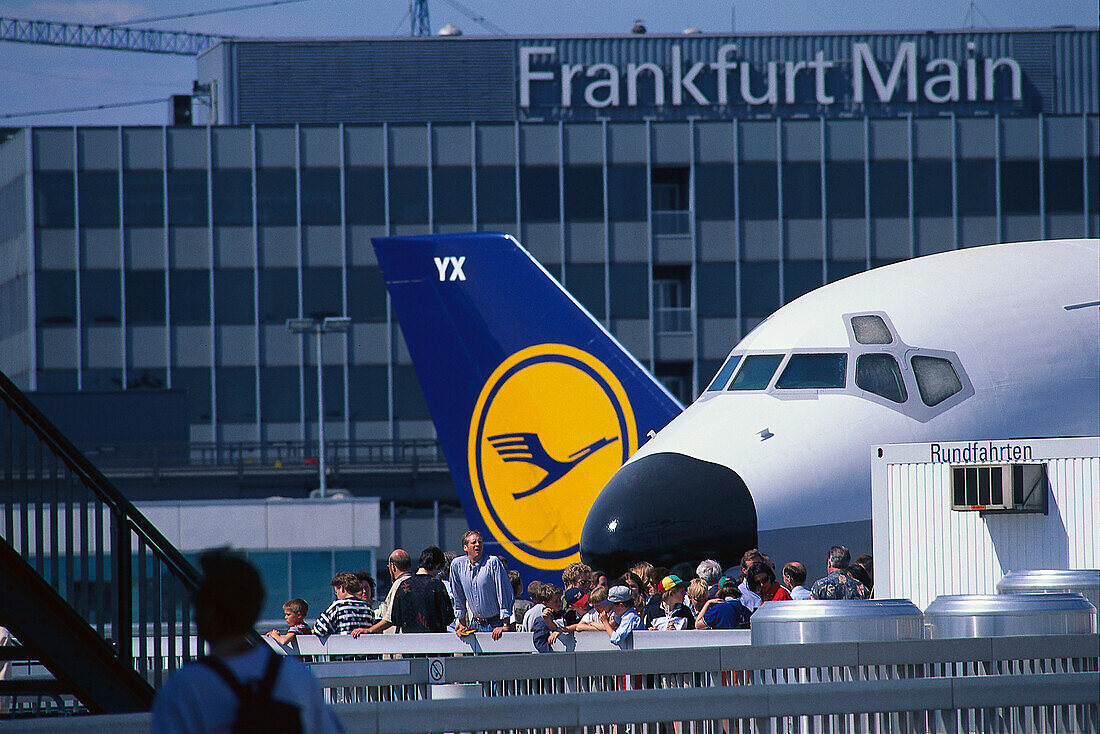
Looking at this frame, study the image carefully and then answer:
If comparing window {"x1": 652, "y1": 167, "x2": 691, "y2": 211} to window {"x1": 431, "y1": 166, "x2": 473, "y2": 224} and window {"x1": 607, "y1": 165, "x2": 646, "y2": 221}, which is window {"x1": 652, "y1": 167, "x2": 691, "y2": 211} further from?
window {"x1": 431, "y1": 166, "x2": 473, "y2": 224}

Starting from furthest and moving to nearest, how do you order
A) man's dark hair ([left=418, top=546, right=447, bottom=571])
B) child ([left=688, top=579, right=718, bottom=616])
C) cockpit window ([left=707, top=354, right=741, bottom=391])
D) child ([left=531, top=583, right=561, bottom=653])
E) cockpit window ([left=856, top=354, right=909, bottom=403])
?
cockpit window ([left=707, top=354, right=741, bottom=391]) < man's dark hair ([left=418, top=546, right=447, bottom=571]) < cockpit window ([left=856, top=354, right=909, bottom=403]) < child ([left=688, top=579, right=718, bottom=616]) < child ([left=531, top=583, right=561, bottom=653])

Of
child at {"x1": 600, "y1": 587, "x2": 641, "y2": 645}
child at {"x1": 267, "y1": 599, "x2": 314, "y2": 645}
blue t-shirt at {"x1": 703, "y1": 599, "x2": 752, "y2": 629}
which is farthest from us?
child at {"x1": 267, "y1": 599, "x2": 314, "y2": 645}

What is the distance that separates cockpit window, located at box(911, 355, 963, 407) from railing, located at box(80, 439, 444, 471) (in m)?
36.8

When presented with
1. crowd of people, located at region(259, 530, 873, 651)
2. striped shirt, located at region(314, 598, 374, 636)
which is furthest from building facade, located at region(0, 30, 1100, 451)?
striped shirt, located at region(314, 598, 374, 636)

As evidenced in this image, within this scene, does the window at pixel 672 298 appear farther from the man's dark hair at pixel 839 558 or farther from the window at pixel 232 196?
the man's dark hair at pixel 839 558

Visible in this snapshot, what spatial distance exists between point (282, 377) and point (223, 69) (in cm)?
1615

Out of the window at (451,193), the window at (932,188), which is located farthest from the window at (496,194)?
the window at (932,188)

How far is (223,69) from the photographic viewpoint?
64.2 metres

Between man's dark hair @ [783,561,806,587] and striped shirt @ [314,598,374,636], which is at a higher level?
man's dark hair @ [783,561,806,587]

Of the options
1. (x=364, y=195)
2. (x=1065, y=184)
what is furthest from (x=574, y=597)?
(x=1065, y=184)

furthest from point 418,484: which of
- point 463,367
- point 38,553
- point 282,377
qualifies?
point 38,553

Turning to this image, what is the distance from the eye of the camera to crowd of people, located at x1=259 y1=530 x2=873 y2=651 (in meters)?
11.3

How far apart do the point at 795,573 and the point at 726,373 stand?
3145 mm

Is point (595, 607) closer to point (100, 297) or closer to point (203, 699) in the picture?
point (203, 699)
